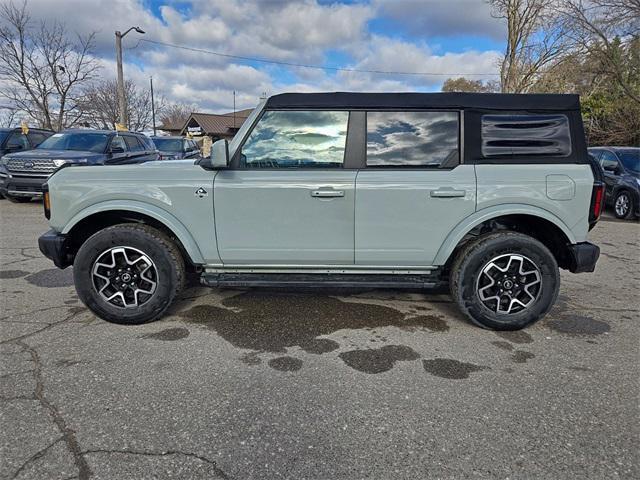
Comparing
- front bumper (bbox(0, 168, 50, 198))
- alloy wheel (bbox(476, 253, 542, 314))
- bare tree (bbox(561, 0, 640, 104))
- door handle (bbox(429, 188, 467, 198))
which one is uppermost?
bare tree (bbox(561, 0, 640, 104))

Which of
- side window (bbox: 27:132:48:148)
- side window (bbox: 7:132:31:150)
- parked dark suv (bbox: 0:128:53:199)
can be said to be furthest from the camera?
side window (bbox: 27:132:48:148)

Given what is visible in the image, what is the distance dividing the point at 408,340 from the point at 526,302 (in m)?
1.13

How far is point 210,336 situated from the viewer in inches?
132

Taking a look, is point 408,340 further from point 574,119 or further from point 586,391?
point 574,119

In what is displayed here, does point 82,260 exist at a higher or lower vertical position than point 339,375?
higher

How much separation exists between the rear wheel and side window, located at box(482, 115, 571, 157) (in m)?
7.96

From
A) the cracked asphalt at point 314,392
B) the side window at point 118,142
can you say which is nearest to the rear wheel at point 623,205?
the cracked asphalt at point 314,392

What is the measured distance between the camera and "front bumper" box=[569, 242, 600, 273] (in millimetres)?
3393

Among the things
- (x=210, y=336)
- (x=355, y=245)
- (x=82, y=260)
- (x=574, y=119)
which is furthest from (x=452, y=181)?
(x=82, y=260)

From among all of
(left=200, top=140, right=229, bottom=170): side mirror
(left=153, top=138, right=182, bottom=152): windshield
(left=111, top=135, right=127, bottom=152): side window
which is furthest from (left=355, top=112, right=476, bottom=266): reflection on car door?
(left=153, top=138, right=182, bottom=152): windshield

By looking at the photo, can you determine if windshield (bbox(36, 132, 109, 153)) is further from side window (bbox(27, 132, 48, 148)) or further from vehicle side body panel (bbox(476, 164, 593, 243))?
vehicle side body panel (bbox(476, 164, 593, 243))

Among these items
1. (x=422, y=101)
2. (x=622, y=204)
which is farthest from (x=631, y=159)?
(x=422, y=101)

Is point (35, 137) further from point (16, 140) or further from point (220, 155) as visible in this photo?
point (220, 155)

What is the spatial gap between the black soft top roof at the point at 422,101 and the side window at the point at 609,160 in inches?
336
